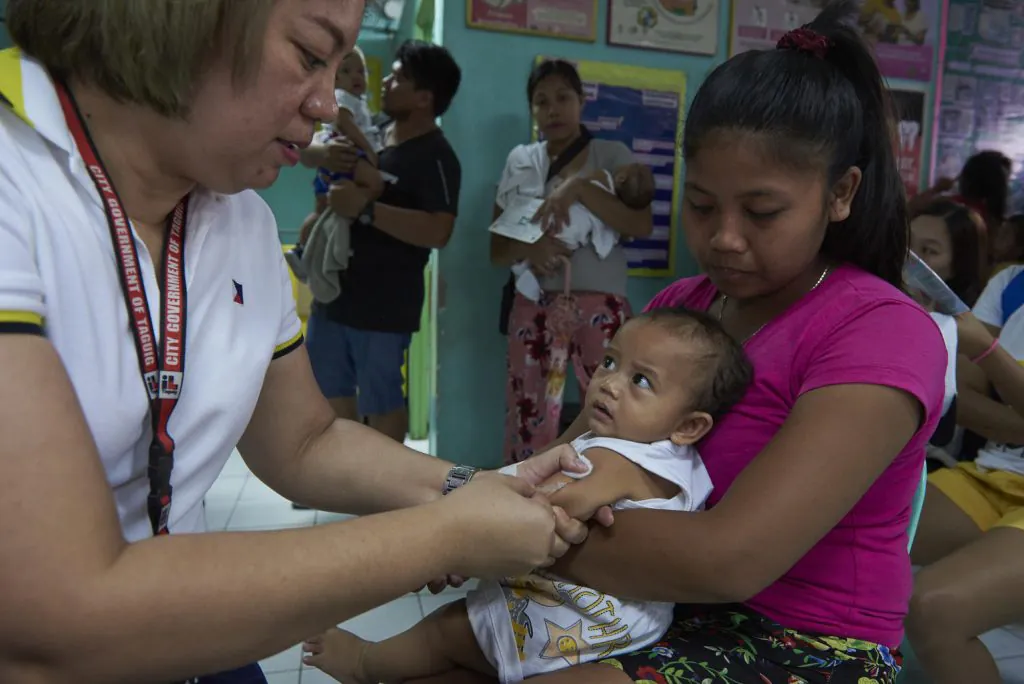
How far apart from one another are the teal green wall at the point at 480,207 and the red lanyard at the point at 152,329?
2.71 meters

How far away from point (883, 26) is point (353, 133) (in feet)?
9.46

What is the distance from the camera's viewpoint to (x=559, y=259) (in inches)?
119

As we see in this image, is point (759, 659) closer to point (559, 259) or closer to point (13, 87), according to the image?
point (13, 87)

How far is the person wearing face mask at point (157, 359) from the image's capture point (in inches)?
24.1

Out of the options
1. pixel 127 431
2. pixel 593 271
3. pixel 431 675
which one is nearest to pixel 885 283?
pixel 431 675

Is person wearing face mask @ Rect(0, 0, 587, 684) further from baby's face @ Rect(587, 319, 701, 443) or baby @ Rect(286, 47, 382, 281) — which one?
baby @ Rect(286, 47, 382, 281)

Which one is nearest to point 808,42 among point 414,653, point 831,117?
point 831,117

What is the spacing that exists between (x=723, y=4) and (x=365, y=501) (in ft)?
11.2

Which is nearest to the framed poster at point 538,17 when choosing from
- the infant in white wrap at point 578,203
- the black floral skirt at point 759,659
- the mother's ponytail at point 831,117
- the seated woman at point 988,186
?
the infant in white wrap at point 578,203

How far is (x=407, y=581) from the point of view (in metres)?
0.74

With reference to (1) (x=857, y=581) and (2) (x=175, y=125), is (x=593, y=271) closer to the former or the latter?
(1) (x=857, y=581)

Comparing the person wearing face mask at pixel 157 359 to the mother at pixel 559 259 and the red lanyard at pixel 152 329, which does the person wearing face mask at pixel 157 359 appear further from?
the mother at pixel 559 259

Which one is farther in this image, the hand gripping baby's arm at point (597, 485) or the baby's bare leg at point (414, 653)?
the baby's bare leg at point (414, 653)

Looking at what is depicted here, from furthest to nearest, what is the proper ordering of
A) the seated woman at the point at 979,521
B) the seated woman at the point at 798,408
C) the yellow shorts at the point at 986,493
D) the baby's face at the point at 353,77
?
1. the baby's face at the point at 353,77
2. the yellow shorts at the point at 986,493
3. the seated woman at the point at 979,521
4. the seated woman at the point at 798,408
